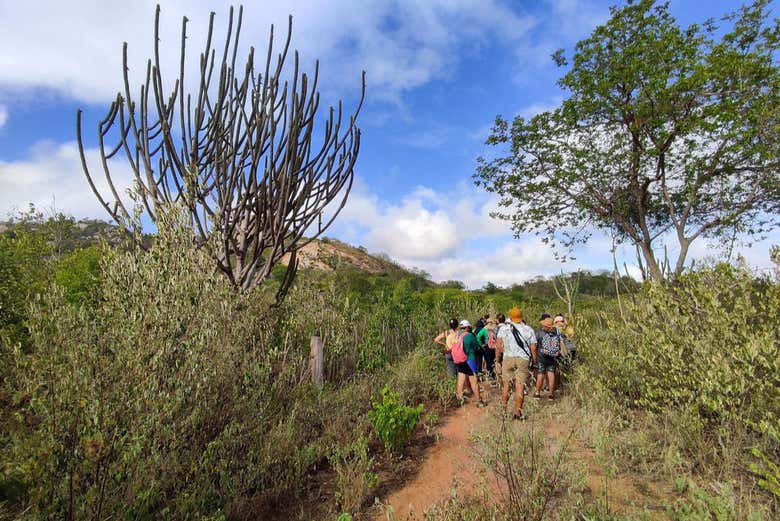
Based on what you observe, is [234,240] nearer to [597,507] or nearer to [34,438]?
[34,438]

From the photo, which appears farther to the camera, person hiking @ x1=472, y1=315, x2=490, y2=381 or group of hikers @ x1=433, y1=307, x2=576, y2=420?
person hiking @ x1=472, y1=315, x2=490, y2=381

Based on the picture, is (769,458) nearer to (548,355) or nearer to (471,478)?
(471,478)

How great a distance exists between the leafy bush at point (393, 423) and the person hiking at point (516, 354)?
1.62m

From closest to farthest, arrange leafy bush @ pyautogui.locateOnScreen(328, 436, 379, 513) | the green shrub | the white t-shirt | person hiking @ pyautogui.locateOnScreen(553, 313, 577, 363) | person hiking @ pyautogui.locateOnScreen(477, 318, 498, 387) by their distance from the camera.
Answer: leafy bush @ pyautogui.locateOnScreen(328, 436, 379, 513), the white t-shirt, person hiking @ pyautogui.locateOnScreen(553, 313, 577, 363), person hiking @ pyautogui.locateOnScreen(477, 318, 498, 387), the green shrub

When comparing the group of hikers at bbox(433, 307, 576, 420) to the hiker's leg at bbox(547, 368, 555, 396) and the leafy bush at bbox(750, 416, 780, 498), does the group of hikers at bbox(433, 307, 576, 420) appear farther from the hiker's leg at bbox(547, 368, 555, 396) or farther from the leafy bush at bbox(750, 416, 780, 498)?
the leafy bush at bbox(750, 416, 780, 498)

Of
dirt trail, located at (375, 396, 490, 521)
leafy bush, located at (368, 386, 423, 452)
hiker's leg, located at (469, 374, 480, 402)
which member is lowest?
dirt trail, located at (375, 396, 490, 521)

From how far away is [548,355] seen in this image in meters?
7.12

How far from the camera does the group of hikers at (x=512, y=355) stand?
6148mm

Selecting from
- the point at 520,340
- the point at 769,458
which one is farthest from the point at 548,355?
the point at 769,458

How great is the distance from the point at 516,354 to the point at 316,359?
118 inches

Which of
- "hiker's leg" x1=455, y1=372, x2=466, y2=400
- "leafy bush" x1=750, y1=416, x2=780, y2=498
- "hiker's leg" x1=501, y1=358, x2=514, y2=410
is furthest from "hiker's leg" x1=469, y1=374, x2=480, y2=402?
"leafy bush" x1=750, y1=416, x2=780, y2=498

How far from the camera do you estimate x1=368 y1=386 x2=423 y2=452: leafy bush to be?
4957mm

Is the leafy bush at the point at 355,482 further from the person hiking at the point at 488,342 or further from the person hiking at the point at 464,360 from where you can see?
the person hiking at the point at 488,342

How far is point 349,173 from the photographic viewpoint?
315 inches
